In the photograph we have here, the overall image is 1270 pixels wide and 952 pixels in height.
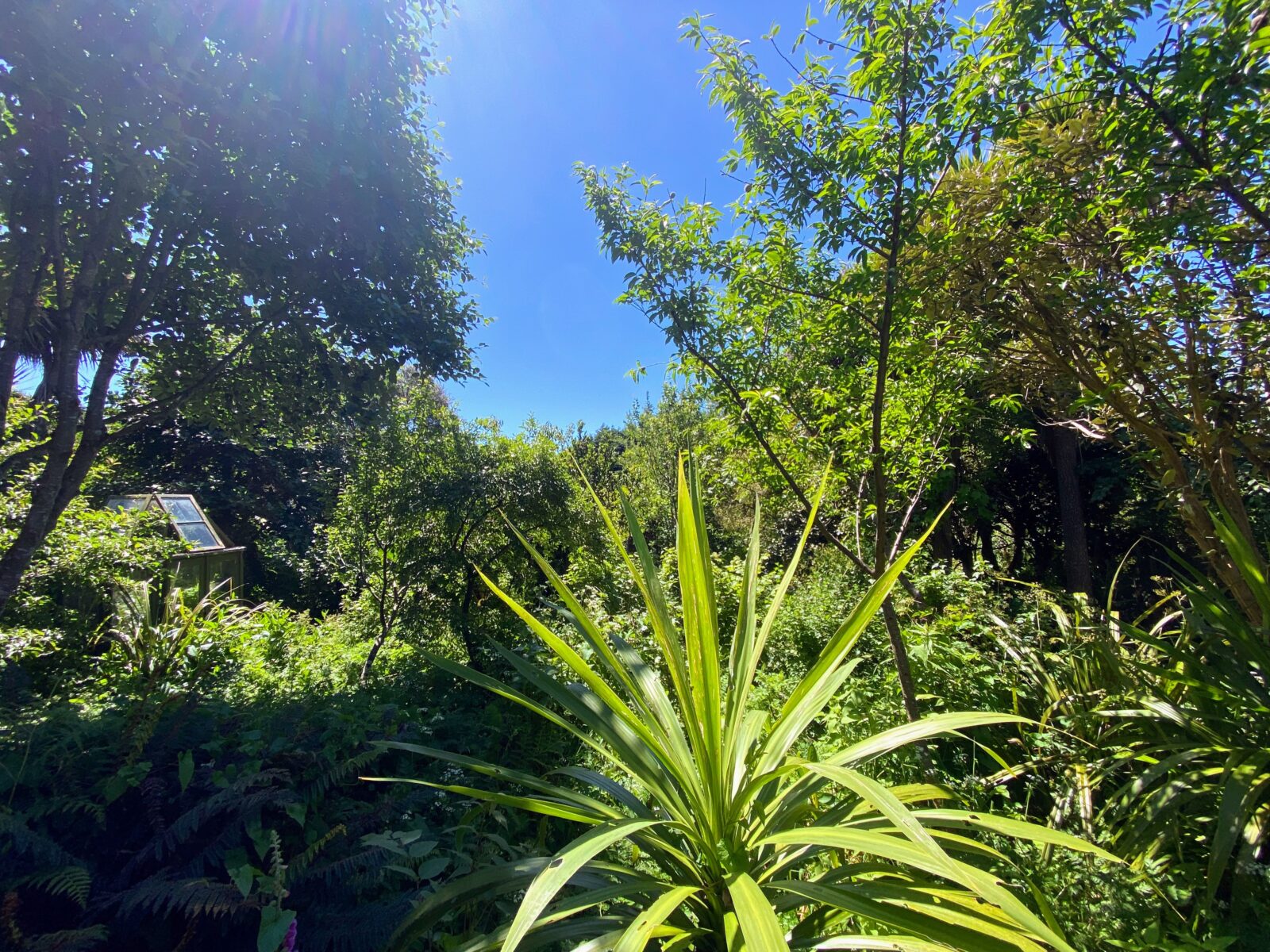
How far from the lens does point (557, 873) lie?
0.83 metres

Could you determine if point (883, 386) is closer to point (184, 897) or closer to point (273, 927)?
point (273, 927)

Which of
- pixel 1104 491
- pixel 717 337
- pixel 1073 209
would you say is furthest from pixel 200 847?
pixel 1104 491

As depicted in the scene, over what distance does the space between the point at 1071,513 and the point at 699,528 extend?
6.92 meters

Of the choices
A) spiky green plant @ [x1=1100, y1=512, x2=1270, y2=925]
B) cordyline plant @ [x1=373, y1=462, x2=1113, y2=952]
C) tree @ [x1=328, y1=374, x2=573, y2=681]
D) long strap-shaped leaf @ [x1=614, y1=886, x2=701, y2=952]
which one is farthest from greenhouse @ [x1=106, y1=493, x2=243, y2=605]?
spiky green plant @ [x1=1100, y1=512, x2=1270, y2=925]

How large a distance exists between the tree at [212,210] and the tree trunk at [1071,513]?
22.5 feet

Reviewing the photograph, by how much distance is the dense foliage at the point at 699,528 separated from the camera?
4.13 ft

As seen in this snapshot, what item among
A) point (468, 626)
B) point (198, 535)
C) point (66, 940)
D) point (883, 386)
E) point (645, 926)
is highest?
point (883, 386)

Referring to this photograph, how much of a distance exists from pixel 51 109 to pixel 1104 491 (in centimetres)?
940

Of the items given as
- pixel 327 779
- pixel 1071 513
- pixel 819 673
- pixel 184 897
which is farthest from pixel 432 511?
pixel 1071 513

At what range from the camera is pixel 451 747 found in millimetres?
2896

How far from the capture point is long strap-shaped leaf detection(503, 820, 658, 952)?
767mm

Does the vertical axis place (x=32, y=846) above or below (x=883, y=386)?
below

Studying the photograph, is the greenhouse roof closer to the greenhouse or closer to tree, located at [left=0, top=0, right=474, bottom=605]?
the greenhouse

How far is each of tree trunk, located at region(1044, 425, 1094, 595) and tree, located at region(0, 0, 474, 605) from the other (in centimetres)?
685
